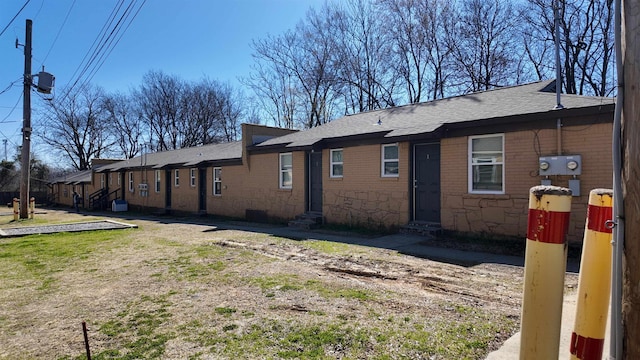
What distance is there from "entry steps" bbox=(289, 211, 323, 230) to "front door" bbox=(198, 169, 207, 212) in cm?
831

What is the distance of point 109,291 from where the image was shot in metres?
5.96

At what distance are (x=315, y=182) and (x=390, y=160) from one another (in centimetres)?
366

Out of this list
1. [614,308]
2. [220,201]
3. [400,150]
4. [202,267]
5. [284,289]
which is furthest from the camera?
[220,201]

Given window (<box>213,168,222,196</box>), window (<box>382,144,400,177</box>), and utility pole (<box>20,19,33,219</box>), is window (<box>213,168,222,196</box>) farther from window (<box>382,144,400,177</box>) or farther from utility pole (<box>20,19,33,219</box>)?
window (<box>382,144,400,177</box>)

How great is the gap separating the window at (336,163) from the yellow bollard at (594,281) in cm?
1136

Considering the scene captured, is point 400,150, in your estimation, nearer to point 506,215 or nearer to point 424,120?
point 424,120

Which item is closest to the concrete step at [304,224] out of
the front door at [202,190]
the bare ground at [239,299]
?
the bare ground at [239,299]

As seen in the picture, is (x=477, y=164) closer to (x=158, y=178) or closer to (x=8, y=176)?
(x=158, y=178)

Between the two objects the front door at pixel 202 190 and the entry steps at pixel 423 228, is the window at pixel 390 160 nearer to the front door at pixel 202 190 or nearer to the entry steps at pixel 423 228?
the entry steps at pixel 423 228

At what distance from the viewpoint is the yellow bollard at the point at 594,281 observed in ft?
5.79

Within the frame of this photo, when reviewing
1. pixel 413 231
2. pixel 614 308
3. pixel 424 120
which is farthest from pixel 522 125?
pixel 614 308

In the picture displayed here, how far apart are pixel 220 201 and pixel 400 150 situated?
11.0 metres

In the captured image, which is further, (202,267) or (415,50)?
(415,50)

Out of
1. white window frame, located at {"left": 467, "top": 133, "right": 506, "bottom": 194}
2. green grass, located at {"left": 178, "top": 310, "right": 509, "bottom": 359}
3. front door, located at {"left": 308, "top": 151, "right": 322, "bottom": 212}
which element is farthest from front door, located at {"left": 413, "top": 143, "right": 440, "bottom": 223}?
green grass, located at {"left": 178, "top": 310, "right": 509, "bottom": 359}
